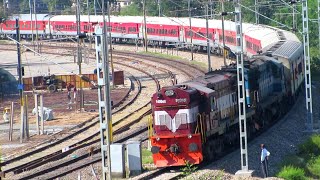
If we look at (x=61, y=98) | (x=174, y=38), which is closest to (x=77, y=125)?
(x=61, y=98)

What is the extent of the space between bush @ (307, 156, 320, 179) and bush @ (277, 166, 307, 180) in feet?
4.59

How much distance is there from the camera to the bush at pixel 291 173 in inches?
1014

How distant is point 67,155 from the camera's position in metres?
31.9

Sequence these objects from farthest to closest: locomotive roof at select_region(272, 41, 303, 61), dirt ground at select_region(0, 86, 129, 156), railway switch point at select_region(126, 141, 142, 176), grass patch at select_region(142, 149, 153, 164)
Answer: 1. locomotive roof at select_region(272, 41, 303, 61)
2. dirt ground at select_region(0, 86, 129, 156)
3. grass patch at select_region(142, 149, 153, 164)
4. railway switch point at select_region(126, 141, 142, 176)

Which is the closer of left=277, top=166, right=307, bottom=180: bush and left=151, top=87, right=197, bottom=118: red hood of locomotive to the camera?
left=277, top=166, right=307, bottom=180: bush

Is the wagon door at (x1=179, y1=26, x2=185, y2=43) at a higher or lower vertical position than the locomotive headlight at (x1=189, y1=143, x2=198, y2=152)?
higher

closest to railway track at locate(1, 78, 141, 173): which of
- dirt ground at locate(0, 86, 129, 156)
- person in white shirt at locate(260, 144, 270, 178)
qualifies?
dirt ground at locate(0, 86, 129, 156)

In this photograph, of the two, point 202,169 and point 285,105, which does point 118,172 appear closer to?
point 202,169

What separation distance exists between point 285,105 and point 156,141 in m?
16.2

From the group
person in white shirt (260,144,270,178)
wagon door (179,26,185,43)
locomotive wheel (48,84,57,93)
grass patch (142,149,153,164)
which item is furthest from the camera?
wagon door (179,26,185,43)

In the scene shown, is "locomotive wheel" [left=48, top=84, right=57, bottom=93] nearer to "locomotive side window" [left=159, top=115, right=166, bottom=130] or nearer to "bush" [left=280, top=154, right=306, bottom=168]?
"bush" [left=280, top=154, right=306, bottom=168]

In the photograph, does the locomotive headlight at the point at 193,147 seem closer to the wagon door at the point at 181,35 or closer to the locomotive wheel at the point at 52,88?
the locomotive wheel at the point at 52,88

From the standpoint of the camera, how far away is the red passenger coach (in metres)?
26.2

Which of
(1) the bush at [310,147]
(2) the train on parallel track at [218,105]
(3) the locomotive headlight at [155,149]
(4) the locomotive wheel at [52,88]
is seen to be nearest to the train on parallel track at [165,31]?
(4) the locomotive wheel at [52,88]
